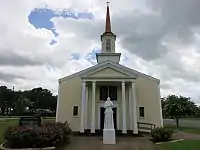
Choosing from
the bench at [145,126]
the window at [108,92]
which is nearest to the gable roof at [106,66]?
the window at [108,92]

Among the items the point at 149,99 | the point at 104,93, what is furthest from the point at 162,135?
the point at 104,93

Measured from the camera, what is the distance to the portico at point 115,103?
24.0 meters

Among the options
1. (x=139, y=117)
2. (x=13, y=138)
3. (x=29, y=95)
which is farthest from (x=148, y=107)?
(x=29, y=95)

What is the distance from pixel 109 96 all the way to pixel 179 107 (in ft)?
42.6

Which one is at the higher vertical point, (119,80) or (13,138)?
(119,80)

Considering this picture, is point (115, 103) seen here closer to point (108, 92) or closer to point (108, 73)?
point (108, 92)

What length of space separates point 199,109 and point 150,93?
14451mm

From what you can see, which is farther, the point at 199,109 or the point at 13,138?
the point at 199,109

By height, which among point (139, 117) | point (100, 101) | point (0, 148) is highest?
point (100, 101)

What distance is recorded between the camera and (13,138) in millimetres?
13805

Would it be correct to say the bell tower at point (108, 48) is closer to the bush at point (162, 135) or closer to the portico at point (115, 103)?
the portico at point (115, 103)

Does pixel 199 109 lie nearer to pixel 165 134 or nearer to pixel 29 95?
pixel 165 134

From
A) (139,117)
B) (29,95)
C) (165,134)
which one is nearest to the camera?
(165,134)

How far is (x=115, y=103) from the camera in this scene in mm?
26641
